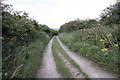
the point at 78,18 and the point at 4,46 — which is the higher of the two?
the point at 78,18

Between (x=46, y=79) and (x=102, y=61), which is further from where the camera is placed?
(x=102, y=61)

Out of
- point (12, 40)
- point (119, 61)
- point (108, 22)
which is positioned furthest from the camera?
point (108, 22)

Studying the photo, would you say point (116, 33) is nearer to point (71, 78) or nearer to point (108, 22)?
point (108, 22)

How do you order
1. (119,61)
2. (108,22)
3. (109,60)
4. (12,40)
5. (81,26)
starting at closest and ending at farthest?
(119,61) < (109,60) < (12,40) < (108,22) < (81,26)

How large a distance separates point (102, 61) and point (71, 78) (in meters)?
2.54

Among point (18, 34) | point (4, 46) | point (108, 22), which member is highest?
point (108, 22)

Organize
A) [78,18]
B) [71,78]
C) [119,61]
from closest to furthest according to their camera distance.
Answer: [71,78], [119,61], [78,18]

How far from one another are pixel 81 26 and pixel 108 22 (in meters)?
7.09

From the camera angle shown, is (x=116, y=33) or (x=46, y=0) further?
(x=46, y=0)

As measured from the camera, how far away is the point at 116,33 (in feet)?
20.2

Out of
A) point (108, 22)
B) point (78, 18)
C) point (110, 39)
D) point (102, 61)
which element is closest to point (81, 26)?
point (78, 18)

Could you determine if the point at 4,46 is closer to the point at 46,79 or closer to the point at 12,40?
the point at 12,40

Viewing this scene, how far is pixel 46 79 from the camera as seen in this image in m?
3.81

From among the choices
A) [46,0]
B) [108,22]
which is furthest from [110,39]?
[46,0]
